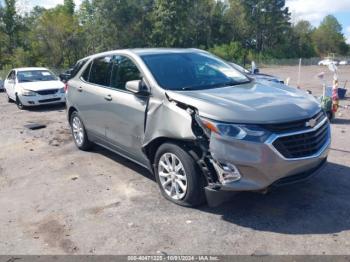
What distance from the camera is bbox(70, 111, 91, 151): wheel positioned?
6.96 metres

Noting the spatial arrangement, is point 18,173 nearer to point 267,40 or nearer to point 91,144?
point 91,144

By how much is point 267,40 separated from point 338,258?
81.5 m

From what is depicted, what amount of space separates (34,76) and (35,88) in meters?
1.45

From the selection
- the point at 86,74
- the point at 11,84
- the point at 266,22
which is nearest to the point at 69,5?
the point at 266,22

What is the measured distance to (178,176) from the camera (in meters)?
4.53

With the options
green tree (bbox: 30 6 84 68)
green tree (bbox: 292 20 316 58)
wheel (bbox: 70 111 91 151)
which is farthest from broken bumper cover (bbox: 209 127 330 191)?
green tree (bbox: 292 20 316 58)

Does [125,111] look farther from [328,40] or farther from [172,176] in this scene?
[328,40]

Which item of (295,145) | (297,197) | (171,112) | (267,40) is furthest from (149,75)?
(267,40)

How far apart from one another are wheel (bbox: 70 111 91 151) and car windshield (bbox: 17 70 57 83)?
7.92m

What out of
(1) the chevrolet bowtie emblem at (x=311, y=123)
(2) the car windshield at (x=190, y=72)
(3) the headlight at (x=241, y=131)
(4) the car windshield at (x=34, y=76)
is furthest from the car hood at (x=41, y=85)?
(1) the chevrolet bowtie emblem at (x=311, y=123)

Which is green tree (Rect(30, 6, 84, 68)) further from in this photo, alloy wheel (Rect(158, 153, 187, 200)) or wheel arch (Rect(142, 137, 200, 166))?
alloy wheel (Rect(158, 153, 187, 200))

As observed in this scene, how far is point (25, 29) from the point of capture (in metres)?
54.6

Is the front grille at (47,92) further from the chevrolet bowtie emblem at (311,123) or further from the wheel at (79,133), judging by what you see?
the chevrolet bowtie emblem at (311,123)

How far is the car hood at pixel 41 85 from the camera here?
13344mm
